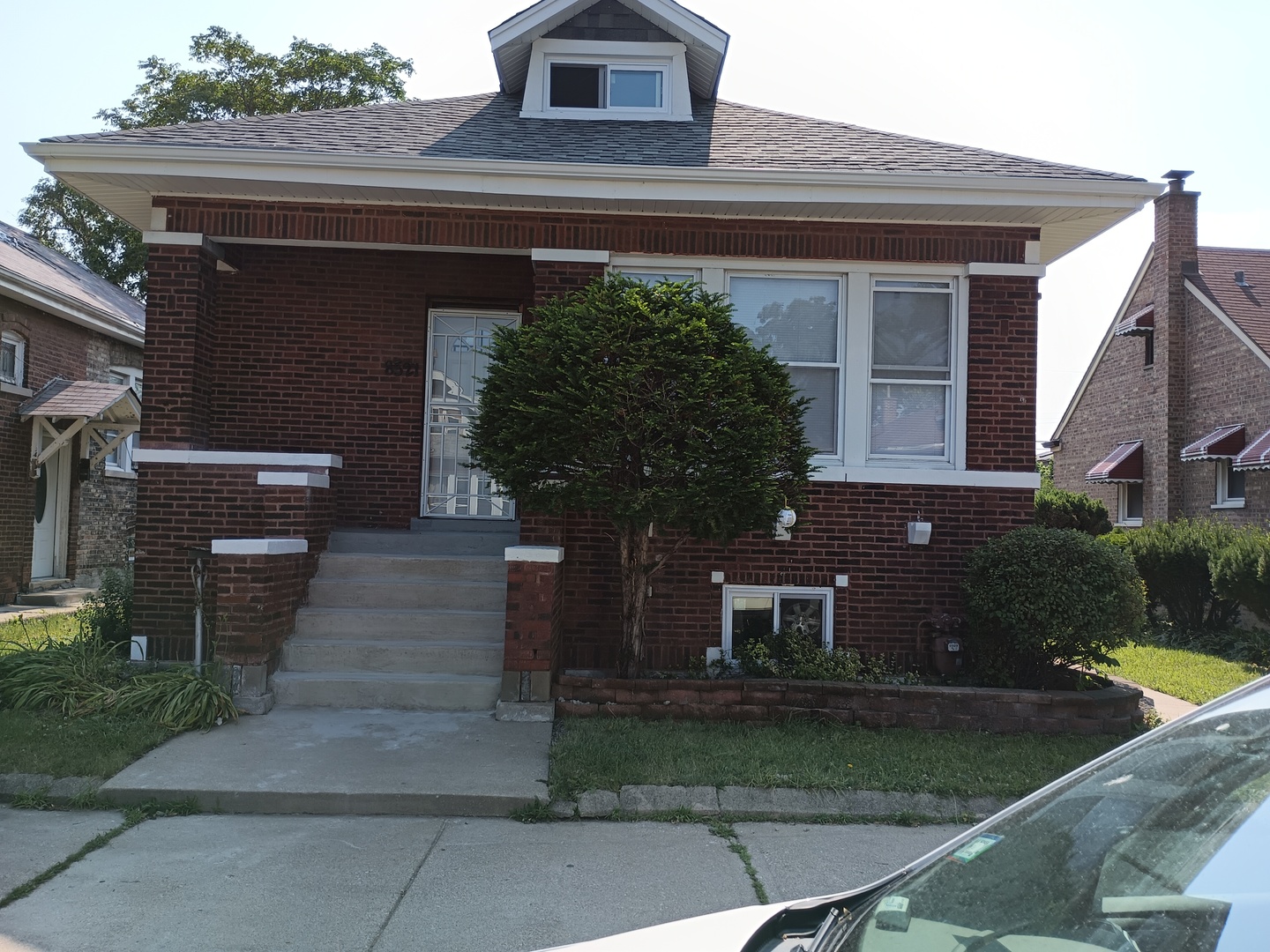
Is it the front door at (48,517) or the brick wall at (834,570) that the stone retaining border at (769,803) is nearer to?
the brick wall at (834,570)

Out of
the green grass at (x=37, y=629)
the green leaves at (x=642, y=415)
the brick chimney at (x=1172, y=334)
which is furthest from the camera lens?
the brick chimney at (x=1172, y=334)

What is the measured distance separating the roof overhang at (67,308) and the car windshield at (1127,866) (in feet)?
47.2

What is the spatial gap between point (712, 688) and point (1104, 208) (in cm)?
512

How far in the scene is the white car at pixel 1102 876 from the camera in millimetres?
1412

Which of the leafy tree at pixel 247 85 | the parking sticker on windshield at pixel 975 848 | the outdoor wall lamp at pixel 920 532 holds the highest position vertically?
the leafy tree at pixel 247 85

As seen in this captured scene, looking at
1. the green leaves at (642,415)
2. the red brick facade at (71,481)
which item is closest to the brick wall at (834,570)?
the green leaves at (642,415)

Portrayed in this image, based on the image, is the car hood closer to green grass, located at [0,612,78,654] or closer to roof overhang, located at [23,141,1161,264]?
roof overhang, located at [23,141,1161,264]

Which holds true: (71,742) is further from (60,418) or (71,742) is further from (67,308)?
(67,308)

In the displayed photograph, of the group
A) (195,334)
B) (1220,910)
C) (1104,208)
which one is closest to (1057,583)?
(1104,208)

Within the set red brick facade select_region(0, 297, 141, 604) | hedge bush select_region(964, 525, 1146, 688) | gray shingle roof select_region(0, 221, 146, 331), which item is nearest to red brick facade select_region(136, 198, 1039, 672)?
hedge bush select_region(964, 525, 1146, 688)

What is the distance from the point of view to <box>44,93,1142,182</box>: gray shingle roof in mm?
8094

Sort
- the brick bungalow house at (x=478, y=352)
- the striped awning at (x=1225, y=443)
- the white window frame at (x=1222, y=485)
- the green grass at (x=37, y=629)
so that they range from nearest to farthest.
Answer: the brick bungalow house at (x=478, y=352) < the green grass at (x=37, y=629) < the striped awning at (x=1225, y=443) < the white window frame at (x=1222, y=485)

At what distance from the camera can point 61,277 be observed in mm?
16734

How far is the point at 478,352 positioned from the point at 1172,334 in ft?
50.0
